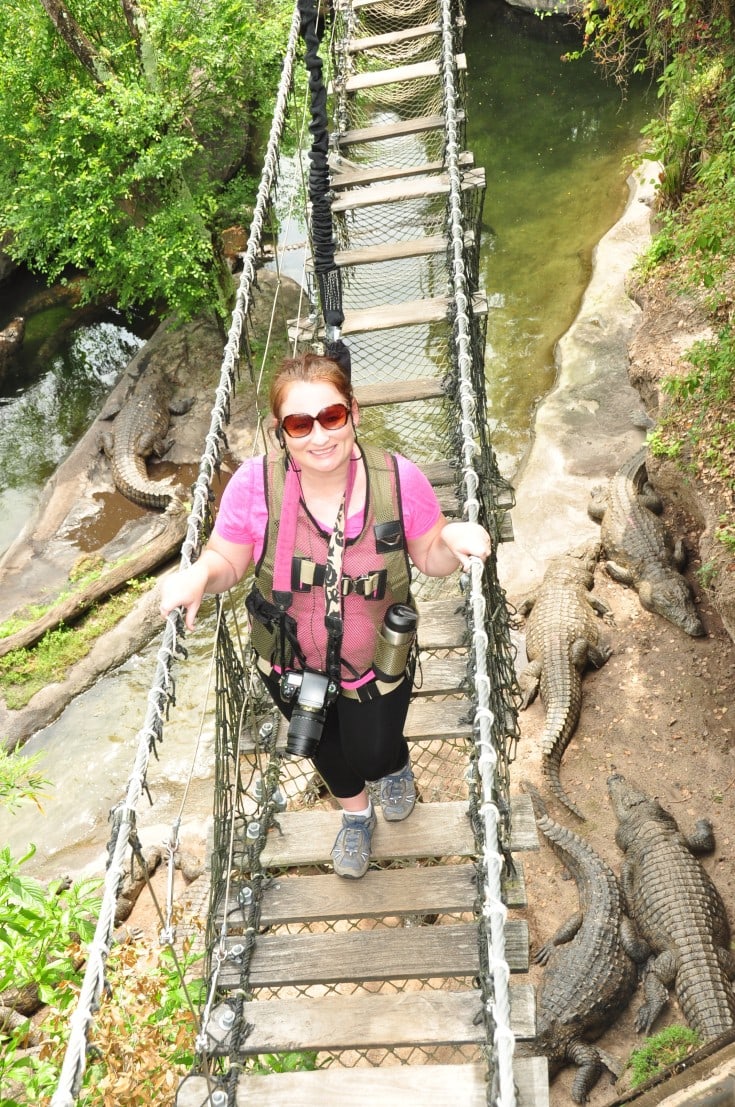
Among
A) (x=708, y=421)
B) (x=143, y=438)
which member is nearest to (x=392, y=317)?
(x=708, y=421)

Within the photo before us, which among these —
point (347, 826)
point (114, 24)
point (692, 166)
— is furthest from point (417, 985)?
point (114, 24)

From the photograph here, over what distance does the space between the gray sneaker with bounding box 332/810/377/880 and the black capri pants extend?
102mm

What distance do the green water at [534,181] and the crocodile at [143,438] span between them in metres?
3.14

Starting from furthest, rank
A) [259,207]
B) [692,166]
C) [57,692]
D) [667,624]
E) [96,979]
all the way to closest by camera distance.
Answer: [57,692], [692,166], [667,624], [259,207], [96,979]

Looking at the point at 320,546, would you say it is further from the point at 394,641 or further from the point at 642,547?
the point at 642,547

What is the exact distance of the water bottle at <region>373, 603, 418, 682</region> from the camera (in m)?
1.91

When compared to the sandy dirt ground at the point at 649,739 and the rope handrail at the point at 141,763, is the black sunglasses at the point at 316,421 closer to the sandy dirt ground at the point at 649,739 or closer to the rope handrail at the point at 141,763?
the rope handrail at the point at 141,763

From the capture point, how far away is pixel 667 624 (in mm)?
5207

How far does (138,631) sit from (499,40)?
37.4ft

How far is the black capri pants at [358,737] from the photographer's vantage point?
208 centimetres

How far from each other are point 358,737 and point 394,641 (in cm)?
32

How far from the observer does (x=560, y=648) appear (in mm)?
4934

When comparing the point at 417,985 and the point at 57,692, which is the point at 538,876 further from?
the point at 57,692

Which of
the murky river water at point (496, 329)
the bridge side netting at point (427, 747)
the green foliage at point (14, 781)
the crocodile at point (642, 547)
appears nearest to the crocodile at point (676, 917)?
the bridge side netting at point (427, 747)
